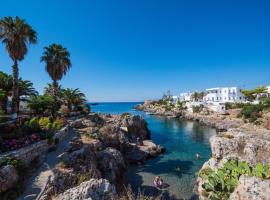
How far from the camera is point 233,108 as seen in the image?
248 feet

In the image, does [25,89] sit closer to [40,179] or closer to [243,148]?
[40,179]

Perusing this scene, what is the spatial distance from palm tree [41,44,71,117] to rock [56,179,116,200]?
85.2 ft

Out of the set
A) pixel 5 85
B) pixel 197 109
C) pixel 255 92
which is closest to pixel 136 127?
pixel 5 85

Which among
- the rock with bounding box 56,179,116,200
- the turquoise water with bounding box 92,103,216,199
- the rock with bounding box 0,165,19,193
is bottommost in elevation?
the turquoise water with bounding box 92,103,216,199

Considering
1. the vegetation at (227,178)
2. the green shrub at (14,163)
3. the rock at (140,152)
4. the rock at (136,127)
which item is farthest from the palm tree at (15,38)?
the vegetation at (227,178)

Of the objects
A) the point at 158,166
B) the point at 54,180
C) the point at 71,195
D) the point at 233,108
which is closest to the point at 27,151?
the point at 54,180

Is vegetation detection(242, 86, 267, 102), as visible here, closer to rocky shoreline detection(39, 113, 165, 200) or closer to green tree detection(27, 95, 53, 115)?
rocky shoreline detection(39, 113, 165, 200)

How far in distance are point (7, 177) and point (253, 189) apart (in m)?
11.8

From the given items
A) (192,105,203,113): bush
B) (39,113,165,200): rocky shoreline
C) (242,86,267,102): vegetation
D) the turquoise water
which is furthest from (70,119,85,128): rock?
(242,86,267,102): vegetation

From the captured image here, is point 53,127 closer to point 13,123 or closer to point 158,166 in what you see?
point 13,123

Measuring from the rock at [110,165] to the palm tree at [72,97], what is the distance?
2401 cm

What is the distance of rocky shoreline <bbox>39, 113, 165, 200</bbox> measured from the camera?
611 centimetres

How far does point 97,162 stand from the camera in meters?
18.2

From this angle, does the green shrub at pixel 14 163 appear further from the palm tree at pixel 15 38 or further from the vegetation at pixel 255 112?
the vegetation at pixel 255 112
